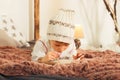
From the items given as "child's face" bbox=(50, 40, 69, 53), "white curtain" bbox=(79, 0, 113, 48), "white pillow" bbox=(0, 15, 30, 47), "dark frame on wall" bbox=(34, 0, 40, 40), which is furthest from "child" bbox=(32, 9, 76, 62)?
"white curtain" bbox=(79, 0, 113, 48)

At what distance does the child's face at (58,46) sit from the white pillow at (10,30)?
43.5 inches

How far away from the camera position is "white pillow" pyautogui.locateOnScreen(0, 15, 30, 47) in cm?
263

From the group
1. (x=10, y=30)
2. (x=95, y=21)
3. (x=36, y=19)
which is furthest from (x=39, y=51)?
(x=95, y=21)

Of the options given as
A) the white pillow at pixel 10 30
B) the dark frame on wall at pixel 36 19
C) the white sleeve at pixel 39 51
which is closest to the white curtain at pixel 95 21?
the dark frame on wall at pixel 36 19

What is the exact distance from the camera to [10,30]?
2.71 m

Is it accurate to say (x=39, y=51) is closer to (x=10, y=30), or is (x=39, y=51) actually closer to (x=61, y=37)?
(x=61, y=37)

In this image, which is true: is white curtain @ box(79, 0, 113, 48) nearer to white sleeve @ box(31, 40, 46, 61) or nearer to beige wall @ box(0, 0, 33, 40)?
beige wall @ box(0, 0, 33, 40)

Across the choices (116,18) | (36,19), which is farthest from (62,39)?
(116,18)

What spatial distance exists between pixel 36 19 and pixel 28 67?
2.28 metres

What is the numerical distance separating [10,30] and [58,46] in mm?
1310

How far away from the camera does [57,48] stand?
148 centimetres

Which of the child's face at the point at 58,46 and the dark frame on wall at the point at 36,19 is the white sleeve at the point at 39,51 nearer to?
the child's face at the point at 58,46

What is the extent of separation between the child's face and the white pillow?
1.11m

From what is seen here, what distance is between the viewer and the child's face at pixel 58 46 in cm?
148
